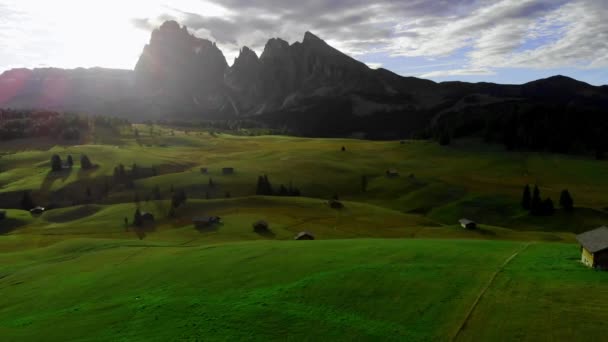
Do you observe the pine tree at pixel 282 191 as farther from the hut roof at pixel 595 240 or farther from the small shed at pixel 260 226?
the hut roof at pixel 595 240

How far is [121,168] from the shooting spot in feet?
578

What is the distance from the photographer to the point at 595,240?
1769 inches

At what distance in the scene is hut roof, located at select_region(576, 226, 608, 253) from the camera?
1684 inches

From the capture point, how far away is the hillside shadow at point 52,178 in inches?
6348

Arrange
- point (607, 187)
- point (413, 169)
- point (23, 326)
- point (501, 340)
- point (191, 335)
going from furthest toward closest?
point (413, 169) < point (607, 187) < point (23, 326) < point (191, 335) < point (501, 340)

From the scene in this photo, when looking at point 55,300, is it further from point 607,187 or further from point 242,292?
point 607,187

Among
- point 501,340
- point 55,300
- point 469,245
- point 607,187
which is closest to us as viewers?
point 501,340

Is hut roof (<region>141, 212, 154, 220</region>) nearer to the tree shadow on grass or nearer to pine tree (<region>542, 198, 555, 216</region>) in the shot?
the tree shadow on grass

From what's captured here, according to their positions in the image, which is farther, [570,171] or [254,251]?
[570,171]

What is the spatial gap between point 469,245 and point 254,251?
95.7 feet

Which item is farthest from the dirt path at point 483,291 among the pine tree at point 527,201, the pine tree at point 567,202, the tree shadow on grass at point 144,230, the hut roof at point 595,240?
the pine tree at point 527,201

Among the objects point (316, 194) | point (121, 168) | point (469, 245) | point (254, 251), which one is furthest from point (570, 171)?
point (121, 168)

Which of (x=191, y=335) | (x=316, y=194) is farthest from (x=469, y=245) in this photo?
(x=316, y=194)

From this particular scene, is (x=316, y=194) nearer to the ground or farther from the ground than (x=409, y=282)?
nearer to the ground
